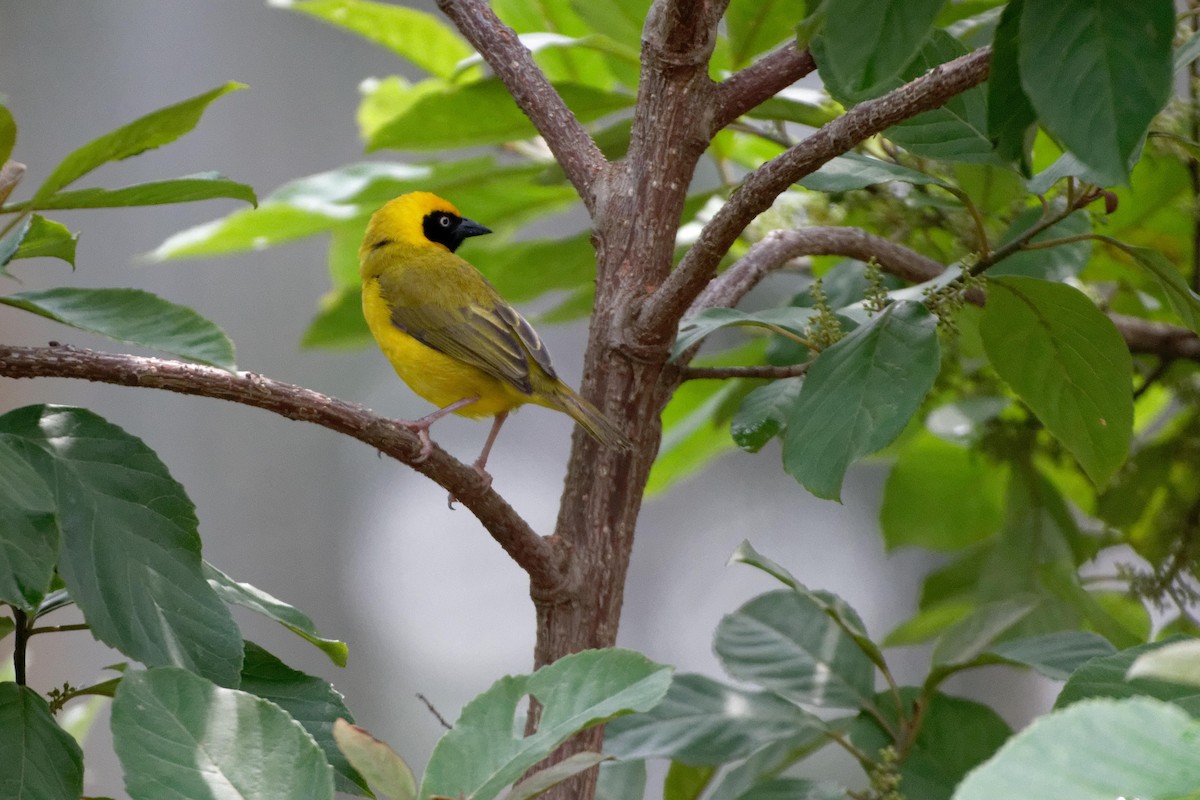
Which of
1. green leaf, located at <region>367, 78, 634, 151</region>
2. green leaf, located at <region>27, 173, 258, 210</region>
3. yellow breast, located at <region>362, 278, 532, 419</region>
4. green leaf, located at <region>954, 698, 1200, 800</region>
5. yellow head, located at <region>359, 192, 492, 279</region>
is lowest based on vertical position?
green leaf, located at <region>954, 698, 1200, 800</region>

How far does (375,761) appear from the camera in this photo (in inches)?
32.0

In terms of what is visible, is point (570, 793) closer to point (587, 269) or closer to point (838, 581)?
point (587, 269)

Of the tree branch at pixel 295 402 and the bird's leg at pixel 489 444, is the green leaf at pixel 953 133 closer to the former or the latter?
the tree branch at pixel 295 402

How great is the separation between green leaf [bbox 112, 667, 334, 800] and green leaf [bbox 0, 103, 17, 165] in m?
0.52

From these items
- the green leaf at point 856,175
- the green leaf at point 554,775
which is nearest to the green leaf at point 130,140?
the green leaf at point 856,175

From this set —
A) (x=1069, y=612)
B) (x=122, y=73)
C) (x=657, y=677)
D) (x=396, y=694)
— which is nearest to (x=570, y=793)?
(x=657, y=677)

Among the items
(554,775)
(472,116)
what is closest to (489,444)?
(472,116)

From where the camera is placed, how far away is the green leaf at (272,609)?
109 centimetres

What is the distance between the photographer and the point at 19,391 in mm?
3951

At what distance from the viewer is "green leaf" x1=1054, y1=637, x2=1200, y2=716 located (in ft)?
2.93

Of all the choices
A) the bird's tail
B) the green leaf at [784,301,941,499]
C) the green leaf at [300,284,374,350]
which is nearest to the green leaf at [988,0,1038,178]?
the green leaf at [784,301,941,499]

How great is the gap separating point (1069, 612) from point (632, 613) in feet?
11.4

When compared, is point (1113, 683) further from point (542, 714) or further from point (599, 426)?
point (599, 426)

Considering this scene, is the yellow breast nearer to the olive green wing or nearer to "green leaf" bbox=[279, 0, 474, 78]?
the olive green wing
